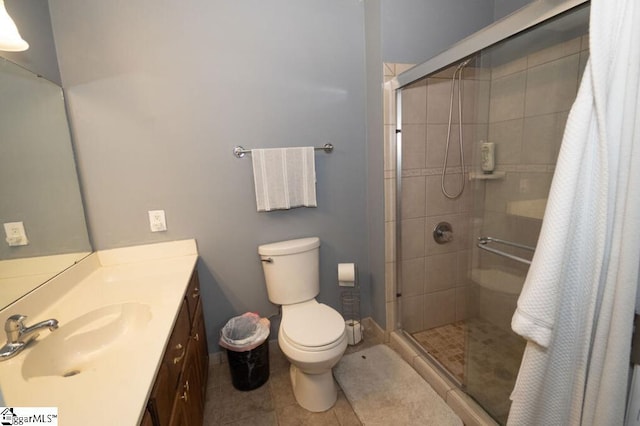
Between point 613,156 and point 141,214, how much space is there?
203cm

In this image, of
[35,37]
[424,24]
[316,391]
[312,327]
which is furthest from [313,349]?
[424,24]

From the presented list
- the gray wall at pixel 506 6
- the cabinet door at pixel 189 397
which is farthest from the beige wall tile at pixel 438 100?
the cabinet door at pixel 189 397

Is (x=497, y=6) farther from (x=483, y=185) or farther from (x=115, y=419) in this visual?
(x=115, y=419)

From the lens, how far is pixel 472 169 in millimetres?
1814

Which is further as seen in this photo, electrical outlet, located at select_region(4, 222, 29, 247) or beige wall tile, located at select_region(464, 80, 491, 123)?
beige wall tile, located at select_region(464, 80, 491, 123)

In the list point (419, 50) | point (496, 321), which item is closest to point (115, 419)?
point (496, 321)

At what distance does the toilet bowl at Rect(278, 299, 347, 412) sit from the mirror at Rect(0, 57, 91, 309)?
1.09m

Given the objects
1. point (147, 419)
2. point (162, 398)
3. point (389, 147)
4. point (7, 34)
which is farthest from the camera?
point (389, 147)

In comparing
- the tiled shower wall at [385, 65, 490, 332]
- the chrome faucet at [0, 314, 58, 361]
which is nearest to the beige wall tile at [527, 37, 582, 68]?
the tiled shower wall at [385, 65, 490, 332]

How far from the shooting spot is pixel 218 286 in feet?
6.02

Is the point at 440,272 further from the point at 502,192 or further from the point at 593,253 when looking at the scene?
the point at 593,253

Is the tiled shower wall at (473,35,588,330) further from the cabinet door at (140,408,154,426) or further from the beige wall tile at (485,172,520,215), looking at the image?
the cabinet door at (140,408,154,426)

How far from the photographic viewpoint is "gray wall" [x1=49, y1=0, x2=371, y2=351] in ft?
4.93

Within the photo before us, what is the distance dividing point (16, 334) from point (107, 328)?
24 centimetres
